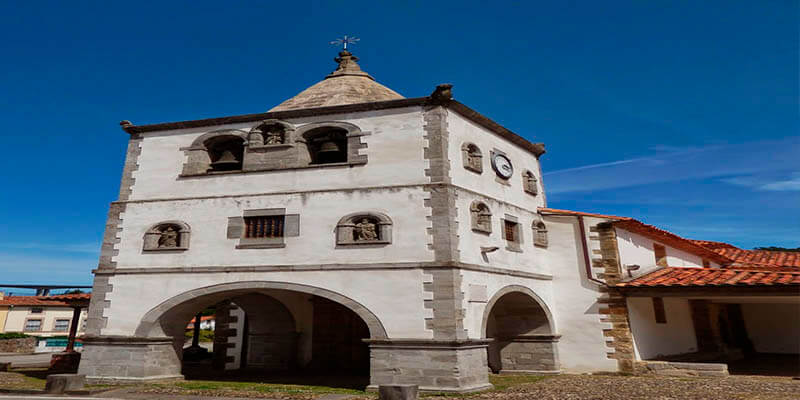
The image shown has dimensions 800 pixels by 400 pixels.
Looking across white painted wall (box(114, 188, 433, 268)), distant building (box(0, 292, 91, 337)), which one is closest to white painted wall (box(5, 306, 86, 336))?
distant building (box(0, 292, 91, 337))

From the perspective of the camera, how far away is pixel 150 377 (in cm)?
1327

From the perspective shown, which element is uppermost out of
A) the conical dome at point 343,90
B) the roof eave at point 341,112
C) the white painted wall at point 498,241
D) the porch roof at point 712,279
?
the conical dome at point 343,90

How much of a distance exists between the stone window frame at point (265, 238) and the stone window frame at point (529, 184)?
24.6 ft

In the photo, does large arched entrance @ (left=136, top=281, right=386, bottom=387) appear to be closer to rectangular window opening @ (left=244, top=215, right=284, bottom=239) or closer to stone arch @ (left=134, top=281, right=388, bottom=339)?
stone arch @ (left=134, top=281, right=388, bottom=339)

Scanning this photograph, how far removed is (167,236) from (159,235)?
10.8 inches

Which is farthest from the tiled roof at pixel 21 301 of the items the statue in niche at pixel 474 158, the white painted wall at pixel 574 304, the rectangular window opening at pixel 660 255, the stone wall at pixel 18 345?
the rectangular window opening at pixel 660 255

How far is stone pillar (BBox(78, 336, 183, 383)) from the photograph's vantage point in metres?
13.2

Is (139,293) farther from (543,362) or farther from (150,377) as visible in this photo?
(543,362)

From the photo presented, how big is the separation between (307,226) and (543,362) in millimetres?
8082

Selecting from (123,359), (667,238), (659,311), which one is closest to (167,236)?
(123,359)

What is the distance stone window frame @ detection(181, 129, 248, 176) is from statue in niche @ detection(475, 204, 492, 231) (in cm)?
708

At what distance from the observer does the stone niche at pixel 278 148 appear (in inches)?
567

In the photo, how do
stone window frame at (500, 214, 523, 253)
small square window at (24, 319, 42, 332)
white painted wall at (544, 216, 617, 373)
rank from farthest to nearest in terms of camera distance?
small square window at (24, 319, 42, 332) → white painted wall at (544, 216, 617, 373) → stone window frame at (500, 214, 523, 253)

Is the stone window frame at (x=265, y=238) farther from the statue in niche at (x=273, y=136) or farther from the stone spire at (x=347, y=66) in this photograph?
the stone spire at (x=347, y=66)
